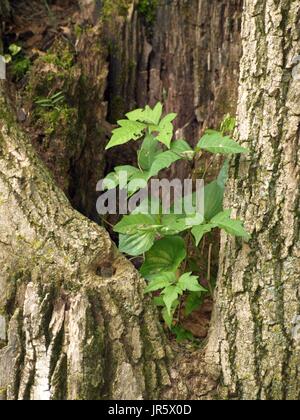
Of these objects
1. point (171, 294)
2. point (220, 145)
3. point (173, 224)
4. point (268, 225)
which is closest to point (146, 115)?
point (220, 145)

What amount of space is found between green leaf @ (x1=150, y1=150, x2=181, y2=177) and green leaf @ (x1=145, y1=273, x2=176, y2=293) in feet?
1.59

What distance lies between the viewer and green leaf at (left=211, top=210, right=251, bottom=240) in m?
2.88

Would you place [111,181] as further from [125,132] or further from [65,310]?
[65,310]

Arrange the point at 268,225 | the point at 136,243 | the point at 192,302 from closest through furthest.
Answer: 1. the point at 268,225
2. the point at 136,243
3. the point at 192,302

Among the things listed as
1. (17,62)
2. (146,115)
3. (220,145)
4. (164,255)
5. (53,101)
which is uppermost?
(17,62)

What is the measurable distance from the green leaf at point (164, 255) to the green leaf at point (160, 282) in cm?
19

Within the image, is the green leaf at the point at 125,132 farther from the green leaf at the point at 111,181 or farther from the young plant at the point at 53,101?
the young plant at the point at 53,101

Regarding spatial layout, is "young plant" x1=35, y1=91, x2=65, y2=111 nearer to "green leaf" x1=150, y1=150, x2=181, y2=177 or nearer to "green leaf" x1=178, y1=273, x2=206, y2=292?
"green leaf" x1=150, y1=150, x2=181, y2=177

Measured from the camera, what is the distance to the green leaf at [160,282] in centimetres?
297

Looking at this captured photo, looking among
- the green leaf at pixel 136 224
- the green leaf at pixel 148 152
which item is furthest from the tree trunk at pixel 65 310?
the green leaf at pixel 148 152

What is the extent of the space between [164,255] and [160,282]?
31 cm

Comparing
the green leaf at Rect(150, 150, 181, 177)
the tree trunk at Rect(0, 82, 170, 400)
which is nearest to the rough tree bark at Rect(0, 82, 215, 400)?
the tree trunk at Rect(0, 82, 170, 400)

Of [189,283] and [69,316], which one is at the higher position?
[189,283]

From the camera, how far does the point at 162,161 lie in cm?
312
